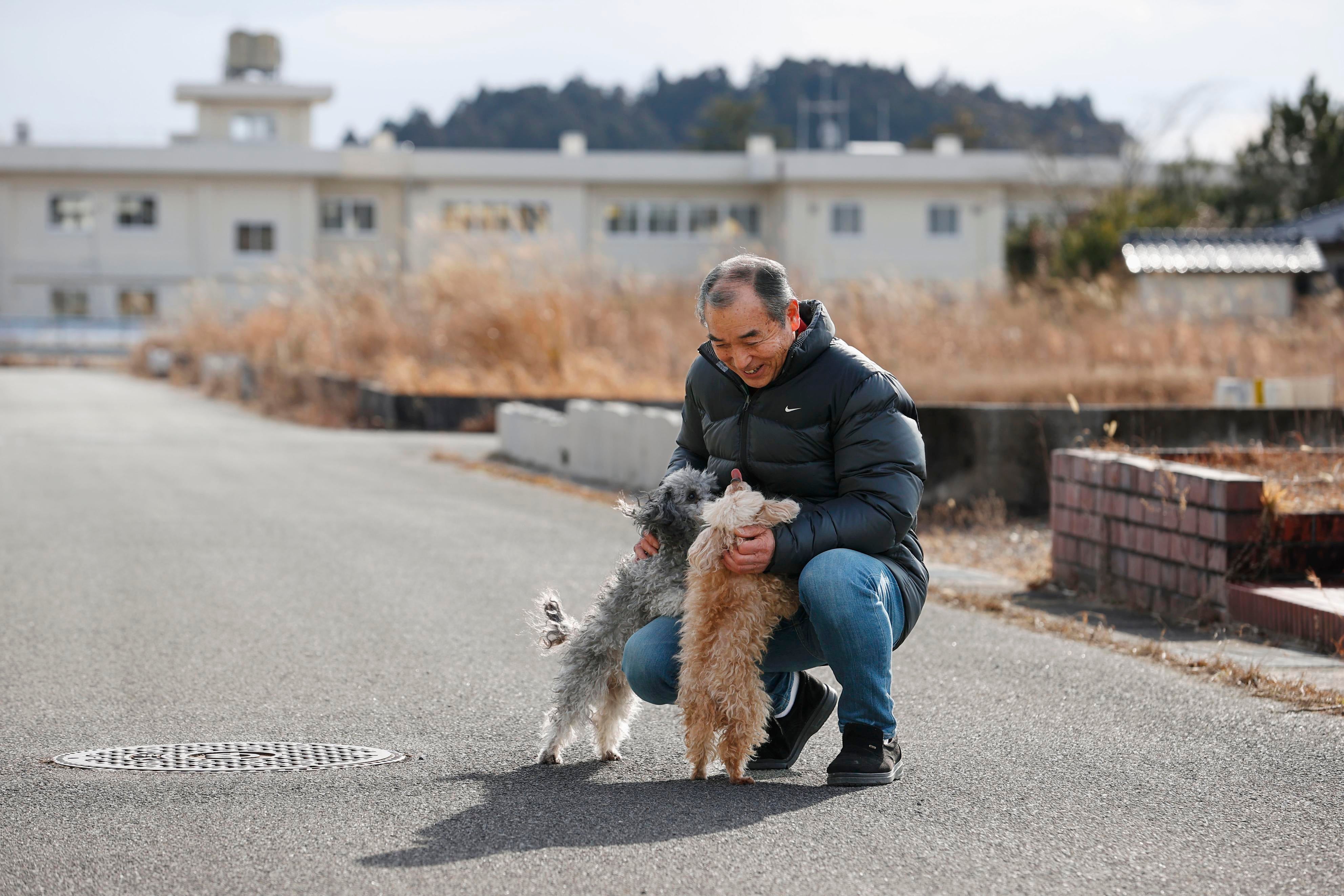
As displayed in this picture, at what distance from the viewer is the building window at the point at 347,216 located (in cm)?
5738

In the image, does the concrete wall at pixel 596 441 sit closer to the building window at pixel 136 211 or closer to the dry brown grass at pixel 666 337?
the dry brown grass at pixel 666 337

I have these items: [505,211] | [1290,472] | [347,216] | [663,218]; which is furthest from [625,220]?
[1290,472]

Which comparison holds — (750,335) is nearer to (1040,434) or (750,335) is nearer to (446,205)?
(1040,434)

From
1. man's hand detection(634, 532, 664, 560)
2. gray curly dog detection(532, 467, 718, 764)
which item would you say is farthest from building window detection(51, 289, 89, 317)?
man's hand detection(634, 532, 664, 560)

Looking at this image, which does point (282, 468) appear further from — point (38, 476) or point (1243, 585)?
point (1243, 585)

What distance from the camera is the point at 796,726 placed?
4.89 meters

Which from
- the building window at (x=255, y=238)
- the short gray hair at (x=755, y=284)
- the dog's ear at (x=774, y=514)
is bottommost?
the dog's ear at (x=774, y=514)

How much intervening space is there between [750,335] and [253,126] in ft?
205

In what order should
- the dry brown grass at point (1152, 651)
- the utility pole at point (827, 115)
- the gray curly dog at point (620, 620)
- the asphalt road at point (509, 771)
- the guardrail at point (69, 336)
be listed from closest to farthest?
the asphalt road at point (509, 771) < the gray curly dog at point (620, 620) < the dry brown grass at point (1152, 651) < the guardrail at point (69, 336) < the utility pole at point (827, 115)

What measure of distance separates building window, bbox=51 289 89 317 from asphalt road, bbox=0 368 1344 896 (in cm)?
4992

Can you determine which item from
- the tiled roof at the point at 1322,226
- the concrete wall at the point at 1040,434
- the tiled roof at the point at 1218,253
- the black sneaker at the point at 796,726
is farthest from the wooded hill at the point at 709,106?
Result: the black sneaker at the point at 796,726

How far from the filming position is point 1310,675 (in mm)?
6027

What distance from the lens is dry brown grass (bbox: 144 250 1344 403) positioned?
1588cm

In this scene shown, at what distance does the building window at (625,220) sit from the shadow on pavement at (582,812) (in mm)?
53950
